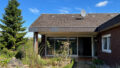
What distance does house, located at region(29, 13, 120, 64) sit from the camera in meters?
7.79

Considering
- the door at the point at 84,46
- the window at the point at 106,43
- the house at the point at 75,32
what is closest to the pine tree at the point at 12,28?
the house at the point at 75,32

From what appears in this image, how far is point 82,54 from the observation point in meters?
11.6

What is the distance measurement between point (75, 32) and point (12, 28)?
7.51 meters

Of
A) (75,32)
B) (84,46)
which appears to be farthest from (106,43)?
(84,46)

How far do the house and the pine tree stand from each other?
3.11 metres

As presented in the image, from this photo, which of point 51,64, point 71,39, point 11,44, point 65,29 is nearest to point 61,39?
point 71,39

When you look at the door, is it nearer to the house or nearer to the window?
the house

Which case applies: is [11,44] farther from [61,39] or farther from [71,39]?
[71,39]

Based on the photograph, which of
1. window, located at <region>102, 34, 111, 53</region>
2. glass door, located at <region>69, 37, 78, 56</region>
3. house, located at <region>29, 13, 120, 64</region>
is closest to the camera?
window, located at <region>102, 34, 111, 53</region>

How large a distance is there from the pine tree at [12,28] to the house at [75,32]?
122 inches

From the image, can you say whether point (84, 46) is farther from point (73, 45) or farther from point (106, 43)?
point (106, 43)

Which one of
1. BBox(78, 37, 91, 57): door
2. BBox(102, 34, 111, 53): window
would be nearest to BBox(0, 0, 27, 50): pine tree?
BBox(78, 37, 91, 57): door

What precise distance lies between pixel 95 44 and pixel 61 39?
372 cm

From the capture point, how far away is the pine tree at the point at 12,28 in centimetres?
1112
